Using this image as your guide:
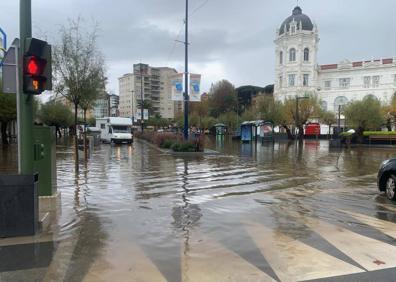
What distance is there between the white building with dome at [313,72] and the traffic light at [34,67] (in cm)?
8687

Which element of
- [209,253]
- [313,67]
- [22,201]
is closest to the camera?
[209,253]

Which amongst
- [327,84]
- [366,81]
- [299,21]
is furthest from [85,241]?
[327,84]

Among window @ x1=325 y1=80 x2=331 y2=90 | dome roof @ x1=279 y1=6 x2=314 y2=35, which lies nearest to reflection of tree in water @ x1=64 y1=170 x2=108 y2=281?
window @ x1=325 y1=80 x2=331 y2=90

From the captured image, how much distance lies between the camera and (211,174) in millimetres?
14703

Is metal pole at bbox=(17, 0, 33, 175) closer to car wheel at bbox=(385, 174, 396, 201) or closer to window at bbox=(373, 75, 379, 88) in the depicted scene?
car wheel at bbox=(385, 174, 396, 201)

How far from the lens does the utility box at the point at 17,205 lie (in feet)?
19.4

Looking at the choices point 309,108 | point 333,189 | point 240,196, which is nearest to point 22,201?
point 240,196

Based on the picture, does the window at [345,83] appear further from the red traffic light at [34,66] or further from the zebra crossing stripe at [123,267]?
the zebra crossing stripe at [123,267]

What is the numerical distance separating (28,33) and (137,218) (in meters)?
3.79

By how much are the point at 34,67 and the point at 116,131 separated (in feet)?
111

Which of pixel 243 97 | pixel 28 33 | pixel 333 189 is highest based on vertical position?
pixel 243 97

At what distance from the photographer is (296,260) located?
17.0ft

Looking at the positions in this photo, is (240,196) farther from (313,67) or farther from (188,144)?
(313,67)

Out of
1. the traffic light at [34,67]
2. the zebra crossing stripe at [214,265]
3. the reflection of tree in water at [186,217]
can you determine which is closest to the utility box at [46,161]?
the traffic light at [34,67]
